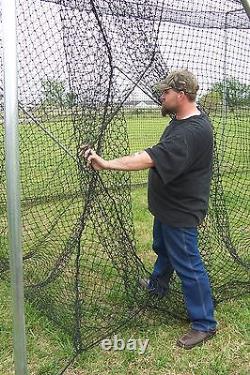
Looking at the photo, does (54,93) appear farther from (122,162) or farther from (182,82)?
(122,162)

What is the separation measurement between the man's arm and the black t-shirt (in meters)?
0.04

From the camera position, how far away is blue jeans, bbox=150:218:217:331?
3.09 m

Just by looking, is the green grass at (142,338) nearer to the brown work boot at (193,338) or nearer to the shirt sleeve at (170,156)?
the brown work boot at (193,338)

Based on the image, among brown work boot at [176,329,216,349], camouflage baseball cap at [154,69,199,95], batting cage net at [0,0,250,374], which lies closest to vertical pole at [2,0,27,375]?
batting cage net at [0,0,250,374]

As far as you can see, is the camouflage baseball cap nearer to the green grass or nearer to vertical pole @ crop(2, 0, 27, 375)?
vertical pole @ crop(2, 0, 27, 375)

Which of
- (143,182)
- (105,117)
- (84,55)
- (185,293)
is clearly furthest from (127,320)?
(143,182)

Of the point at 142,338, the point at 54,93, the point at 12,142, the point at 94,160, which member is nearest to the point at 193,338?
the point at 142,338

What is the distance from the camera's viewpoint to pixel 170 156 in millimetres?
2787

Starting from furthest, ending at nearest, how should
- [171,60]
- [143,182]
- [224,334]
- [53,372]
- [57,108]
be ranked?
[143,182]
[57,108]
[171,60]
[224,334]
[53,372]

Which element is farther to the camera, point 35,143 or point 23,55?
point 35,143

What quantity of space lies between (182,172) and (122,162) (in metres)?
0.38

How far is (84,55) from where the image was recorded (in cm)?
310

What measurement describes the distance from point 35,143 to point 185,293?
3.49 m

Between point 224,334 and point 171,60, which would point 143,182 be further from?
point 224,334
